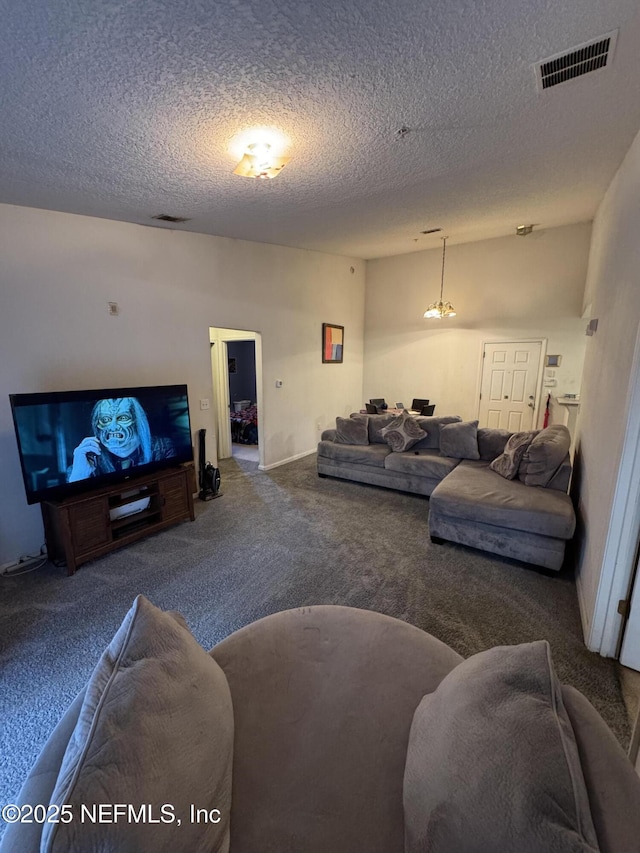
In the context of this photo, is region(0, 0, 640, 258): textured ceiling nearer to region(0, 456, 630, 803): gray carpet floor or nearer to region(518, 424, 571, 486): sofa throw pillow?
region(518, 424, 571, 486): sofa throw pillow

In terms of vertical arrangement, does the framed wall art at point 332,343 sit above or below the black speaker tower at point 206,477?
above

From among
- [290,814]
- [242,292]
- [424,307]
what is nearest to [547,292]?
[424,307]

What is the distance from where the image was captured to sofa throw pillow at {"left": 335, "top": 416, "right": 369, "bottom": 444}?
188 inches

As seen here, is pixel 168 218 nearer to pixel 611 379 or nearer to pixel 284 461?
pixel 284 461

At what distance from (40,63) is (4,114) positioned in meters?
0.48

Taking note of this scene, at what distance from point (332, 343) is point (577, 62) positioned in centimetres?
476

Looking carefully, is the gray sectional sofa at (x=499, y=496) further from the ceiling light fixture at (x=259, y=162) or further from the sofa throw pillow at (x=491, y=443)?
the ceiling light fixture at (x=259, y=162)

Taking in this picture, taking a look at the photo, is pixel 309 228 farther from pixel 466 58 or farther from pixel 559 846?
pixel 559 846

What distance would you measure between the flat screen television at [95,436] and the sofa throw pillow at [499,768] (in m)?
2.92

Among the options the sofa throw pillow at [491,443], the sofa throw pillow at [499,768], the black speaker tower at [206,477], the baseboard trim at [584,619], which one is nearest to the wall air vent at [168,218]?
the black speaker tower at [206,477]

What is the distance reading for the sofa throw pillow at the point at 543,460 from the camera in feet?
10.3

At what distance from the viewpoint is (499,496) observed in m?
2.98

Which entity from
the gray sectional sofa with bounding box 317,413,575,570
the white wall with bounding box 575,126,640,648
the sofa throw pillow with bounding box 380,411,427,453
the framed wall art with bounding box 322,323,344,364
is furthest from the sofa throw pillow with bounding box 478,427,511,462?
the framed wall art with bounding box 322,323,344,364

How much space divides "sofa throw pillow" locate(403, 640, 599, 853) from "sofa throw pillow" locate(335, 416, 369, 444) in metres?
3.80
